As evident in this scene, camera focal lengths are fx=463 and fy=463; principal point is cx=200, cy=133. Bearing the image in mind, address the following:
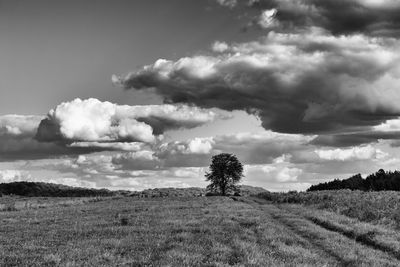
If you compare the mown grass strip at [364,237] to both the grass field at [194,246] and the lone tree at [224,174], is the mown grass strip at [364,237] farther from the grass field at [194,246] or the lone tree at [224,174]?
the lone tree at [224,174]

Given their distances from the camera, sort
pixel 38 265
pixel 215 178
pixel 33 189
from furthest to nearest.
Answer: pixel 33 189
pixel 215 178
pixel 38 265

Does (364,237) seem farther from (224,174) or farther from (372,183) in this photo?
(224,174)

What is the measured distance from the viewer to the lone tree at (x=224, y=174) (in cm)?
13412

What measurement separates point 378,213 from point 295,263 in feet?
68.8

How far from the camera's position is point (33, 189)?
191 metres

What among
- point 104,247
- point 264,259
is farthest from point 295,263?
point 104,247

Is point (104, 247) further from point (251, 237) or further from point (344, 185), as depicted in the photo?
point (344, 185)

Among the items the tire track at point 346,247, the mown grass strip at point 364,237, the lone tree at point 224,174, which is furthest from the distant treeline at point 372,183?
the tire track at point 346,247

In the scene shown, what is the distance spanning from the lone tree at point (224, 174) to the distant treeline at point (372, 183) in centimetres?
3019

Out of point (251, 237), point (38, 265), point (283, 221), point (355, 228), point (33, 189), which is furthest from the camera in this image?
point (33, 189)

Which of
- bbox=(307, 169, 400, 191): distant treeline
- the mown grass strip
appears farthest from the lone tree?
the mown grass strip

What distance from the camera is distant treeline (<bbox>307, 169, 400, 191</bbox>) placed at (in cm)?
10161

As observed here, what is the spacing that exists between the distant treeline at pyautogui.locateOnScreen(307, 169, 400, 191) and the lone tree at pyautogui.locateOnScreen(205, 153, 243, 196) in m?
30.2

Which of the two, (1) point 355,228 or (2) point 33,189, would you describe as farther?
(2) point 33,189
